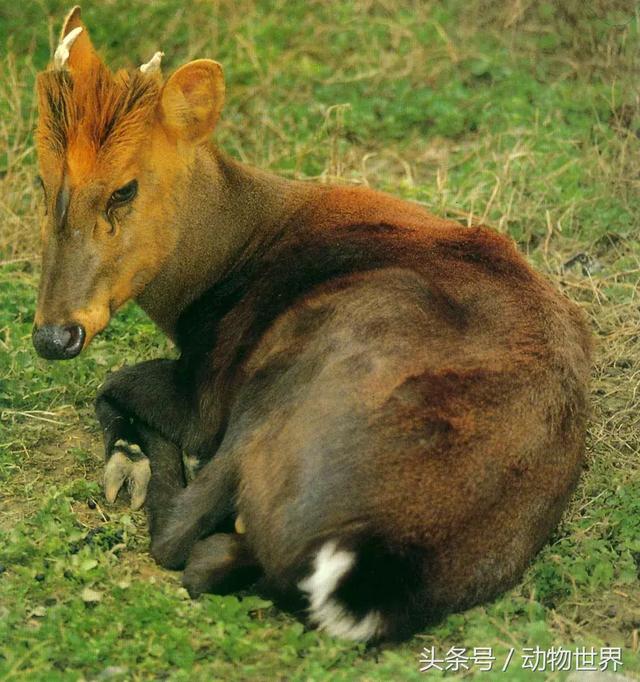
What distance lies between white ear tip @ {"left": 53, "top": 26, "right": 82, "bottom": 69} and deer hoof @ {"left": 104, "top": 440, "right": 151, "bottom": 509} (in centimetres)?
169

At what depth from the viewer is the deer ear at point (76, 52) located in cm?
543

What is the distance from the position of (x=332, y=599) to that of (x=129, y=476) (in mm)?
1531

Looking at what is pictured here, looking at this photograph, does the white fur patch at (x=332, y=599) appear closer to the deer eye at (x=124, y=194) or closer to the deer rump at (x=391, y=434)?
the deer rump at (x=391, y=434)

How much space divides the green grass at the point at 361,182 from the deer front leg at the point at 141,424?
15 centimetres

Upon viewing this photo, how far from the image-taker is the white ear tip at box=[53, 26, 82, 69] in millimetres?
5383

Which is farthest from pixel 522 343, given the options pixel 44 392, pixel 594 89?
pixel 594 89

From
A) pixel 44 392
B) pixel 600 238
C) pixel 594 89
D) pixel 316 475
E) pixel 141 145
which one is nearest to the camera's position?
pixel 316 475

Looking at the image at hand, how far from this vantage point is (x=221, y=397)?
553 cm

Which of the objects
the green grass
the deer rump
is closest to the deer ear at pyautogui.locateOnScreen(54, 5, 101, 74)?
the deer rump

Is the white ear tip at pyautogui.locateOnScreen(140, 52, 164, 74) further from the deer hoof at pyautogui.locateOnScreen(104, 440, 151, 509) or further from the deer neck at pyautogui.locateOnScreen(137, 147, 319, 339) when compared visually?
the deer hoof at pyautogui.locateOnScreen(104, 440, 151, 509)

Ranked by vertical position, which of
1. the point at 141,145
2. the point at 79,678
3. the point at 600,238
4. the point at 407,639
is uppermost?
the point at 141,145

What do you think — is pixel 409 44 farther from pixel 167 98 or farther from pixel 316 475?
pixel 316 475

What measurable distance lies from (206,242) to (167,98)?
68cm

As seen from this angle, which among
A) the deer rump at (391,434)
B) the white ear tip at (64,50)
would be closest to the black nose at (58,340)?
the deer rump at (391,434)
